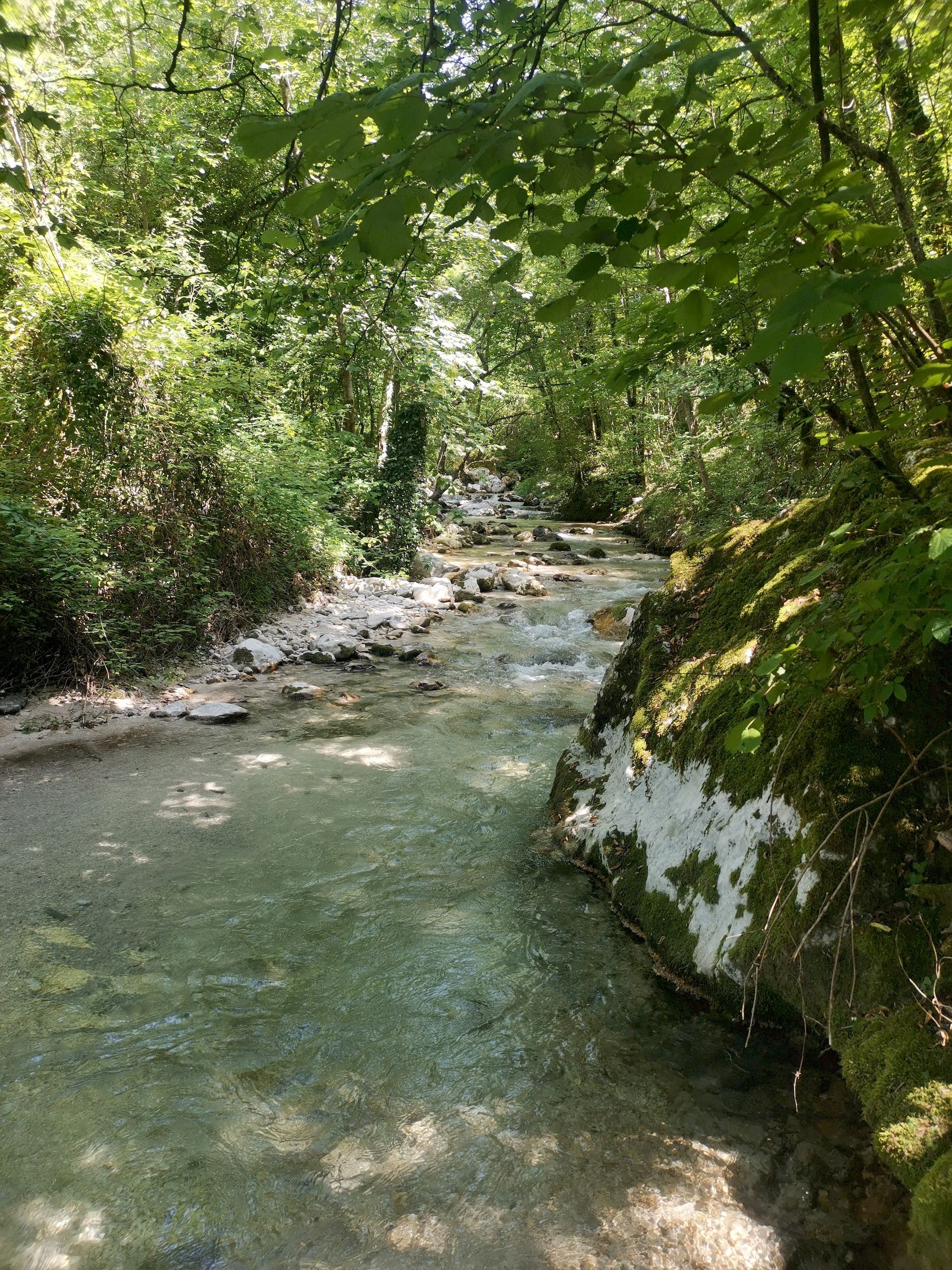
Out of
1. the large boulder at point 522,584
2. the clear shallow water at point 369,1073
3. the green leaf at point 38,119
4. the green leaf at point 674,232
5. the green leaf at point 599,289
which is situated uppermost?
the green leaf at point 38,119

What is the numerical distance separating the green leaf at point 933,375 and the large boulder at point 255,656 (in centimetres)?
739

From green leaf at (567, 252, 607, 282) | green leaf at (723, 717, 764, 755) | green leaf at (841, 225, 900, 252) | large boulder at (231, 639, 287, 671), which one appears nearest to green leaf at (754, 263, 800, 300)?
green leaf at (841, 225, 900, 252)

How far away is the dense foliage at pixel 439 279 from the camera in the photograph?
134 centimetres

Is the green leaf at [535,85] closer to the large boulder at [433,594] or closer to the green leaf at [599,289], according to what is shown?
the green leaf at [599,289]

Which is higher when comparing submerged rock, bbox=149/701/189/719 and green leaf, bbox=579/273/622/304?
green leaf, bbox=579/273/622/304

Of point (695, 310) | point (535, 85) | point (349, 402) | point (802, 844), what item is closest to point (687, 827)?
point (802, 844)

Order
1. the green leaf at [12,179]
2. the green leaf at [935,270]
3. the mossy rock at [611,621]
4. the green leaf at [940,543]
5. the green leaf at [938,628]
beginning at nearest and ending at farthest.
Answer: the green leaf at [935,270] → the green leaf at [940,543] → the green leaf at [938,628] → the green leaf at [12,179] → the mossy rock at [611,621]

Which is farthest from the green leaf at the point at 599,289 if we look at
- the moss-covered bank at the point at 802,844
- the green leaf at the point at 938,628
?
the moss-covered bank at the point at 802,844

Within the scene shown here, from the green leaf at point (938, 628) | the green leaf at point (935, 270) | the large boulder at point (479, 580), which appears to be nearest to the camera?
the green leaf at point (935, 270)

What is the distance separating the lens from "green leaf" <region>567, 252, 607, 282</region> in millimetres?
1397

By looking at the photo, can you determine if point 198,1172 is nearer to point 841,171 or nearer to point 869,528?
point 841,171

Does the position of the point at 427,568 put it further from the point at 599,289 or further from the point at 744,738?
the point at 599,289

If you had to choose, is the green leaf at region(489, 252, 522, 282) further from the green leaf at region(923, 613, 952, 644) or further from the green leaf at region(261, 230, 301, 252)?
the green leaf at region(923, 613, 952, 644)

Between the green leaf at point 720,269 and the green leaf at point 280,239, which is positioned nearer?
the green leaf at point 720,269
